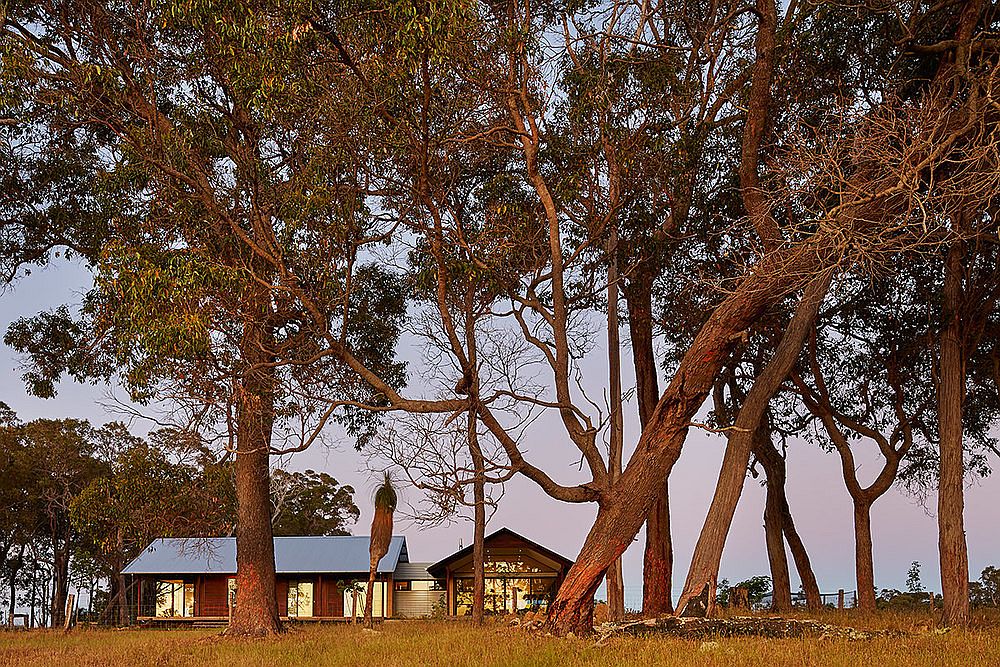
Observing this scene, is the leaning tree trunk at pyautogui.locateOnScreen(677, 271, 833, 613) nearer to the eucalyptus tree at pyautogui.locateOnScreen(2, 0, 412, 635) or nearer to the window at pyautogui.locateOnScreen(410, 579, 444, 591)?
the eucalyptus tree at pyautogui.locateOnScreen(2, 0, 412, 635)

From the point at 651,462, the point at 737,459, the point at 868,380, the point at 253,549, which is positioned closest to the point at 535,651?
the point at 651,462

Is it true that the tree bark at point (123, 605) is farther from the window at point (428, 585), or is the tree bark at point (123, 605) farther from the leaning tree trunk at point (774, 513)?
the leaning tree trunk at point (774, 513)

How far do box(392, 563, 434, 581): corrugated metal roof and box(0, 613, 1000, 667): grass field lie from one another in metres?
25.5

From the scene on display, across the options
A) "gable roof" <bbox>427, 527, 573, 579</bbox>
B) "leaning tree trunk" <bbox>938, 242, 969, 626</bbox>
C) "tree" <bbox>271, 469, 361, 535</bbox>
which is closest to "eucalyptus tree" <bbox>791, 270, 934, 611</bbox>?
"leaning tree trunk" <bbox>938, 242, 969, 626</bbox>

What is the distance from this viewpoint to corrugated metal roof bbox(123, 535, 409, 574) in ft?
133

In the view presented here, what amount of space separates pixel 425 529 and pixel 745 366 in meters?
12.7

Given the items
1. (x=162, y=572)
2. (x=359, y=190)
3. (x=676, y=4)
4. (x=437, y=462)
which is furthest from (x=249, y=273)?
(x=162, y=572)

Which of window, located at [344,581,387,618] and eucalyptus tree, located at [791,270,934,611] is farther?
window, located at [344,581,387,618]

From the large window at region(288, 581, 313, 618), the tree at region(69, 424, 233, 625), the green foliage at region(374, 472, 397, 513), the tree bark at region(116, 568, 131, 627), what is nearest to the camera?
the tree at region(69, 424, 233, 625)

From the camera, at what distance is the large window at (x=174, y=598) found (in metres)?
A: 42.1

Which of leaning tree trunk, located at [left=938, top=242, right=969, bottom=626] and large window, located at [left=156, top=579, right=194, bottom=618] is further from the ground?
leaning tree trunk, located at [left=938, top=242, right=969, bottom=626]

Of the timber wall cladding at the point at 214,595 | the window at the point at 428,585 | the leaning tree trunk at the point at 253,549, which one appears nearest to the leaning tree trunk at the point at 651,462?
the leaning tree trunk at the point at 253,549

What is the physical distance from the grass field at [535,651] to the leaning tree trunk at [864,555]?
5122 millimetres

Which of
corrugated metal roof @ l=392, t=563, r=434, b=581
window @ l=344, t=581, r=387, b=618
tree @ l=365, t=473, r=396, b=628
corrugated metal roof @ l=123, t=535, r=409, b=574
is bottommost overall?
window @ l=344, t=581, r=387, b=618
